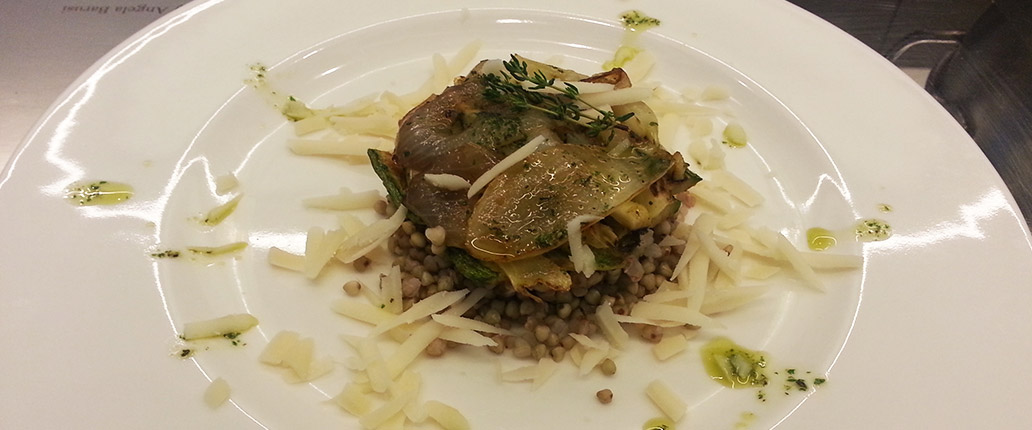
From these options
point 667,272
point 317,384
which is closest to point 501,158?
point 667,272

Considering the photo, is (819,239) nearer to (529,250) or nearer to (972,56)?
(529,250)

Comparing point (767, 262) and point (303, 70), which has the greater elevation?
point (303, 70)

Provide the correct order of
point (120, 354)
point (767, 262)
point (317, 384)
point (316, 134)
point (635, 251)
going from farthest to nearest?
1. point (316, 134)
2. point (767, 262)
3. point (635, 251)
4. point (317, 384)
5. point (120, 354)

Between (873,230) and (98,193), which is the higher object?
(98,193)

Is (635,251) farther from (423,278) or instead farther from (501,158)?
(423,278)

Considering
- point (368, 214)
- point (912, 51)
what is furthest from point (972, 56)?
point (368, 214)

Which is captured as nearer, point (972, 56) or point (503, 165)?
point (503, 165)
